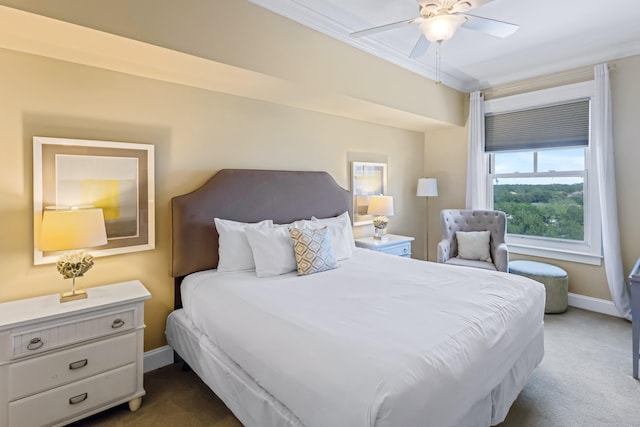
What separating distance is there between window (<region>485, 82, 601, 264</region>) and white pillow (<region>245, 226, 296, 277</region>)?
3.29 m

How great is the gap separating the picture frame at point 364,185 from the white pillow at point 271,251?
5.46 feet

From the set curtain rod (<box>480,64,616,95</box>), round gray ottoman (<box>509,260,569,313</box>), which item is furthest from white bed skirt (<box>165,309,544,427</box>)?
curtain rod (<box>480,64,616,95</box>)

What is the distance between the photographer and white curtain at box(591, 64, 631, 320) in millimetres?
3496

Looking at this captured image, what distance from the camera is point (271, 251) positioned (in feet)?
8.59

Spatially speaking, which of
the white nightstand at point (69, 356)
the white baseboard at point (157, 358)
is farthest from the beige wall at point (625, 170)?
the white nightstand at point (69, 356)

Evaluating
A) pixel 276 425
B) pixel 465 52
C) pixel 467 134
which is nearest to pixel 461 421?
pixel 276 425

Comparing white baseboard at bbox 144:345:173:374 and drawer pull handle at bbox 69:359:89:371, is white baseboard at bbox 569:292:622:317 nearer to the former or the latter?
white baseboard at bbox 144:345:173:374

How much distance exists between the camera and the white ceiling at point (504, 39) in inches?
103

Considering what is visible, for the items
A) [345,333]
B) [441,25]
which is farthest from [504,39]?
[345,333]

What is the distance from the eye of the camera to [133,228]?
252cm

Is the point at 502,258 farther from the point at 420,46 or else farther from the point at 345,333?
the point at 345,333

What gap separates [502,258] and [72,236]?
392 centimetres

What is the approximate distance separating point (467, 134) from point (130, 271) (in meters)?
4.41

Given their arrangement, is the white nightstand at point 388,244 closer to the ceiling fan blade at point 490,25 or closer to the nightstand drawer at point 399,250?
the nightstand drawer at point 399,250
